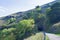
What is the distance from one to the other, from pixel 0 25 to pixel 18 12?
39.9 inches

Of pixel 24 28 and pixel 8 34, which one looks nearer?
pixel 24 28

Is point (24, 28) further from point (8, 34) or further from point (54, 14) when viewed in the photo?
point (54, 14)

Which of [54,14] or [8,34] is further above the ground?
[54,14]

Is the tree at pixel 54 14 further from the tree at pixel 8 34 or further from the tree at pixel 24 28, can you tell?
the tree at pixel 8 34

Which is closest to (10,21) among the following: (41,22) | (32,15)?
(32,15)

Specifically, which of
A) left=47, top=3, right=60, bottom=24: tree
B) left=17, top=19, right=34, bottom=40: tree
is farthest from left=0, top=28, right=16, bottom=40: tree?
left=47, top=3, right=60, bottom=24: tree

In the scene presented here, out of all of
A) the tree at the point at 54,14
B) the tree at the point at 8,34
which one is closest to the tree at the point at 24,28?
the tree at the point at 8,34

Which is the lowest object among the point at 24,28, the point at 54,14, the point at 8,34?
the point at 8,34

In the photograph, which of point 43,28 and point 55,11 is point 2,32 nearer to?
point 43,28

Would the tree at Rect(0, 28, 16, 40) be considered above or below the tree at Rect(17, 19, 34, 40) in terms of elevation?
below

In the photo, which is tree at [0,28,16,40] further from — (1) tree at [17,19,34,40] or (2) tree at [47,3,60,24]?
(2) tree at [47,3,60,24]

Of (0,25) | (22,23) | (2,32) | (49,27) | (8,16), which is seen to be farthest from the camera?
(8,16)

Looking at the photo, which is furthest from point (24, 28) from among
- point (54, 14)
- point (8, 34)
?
point (54, 14)

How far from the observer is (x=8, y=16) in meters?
9.05
